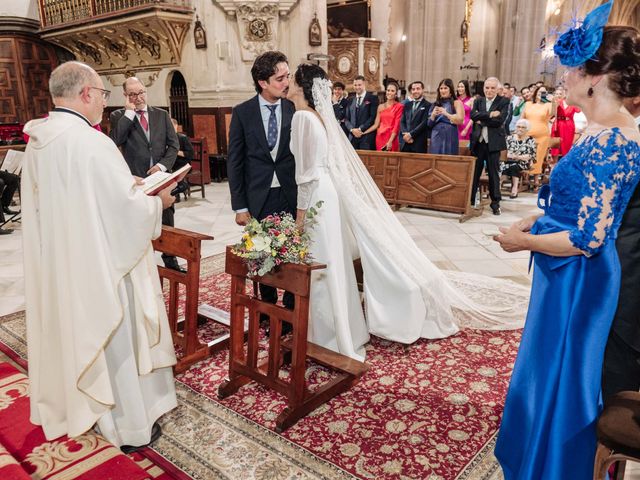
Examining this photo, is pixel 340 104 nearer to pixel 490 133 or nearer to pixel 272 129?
pixel 490 133

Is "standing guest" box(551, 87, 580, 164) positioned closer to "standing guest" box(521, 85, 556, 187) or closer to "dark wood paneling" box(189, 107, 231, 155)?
"standing guest" box(521, 85, 556, 187)

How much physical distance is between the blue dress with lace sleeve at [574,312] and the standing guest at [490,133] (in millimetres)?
5375

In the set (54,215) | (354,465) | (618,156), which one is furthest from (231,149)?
(618,156)

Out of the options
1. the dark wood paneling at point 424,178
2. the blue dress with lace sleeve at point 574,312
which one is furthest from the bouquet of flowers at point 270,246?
the dark wood paneling at point 424,178

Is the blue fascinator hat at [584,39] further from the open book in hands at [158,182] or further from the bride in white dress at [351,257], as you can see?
the open book in hands at [158,182]

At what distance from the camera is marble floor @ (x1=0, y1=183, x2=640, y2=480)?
16.0 feet

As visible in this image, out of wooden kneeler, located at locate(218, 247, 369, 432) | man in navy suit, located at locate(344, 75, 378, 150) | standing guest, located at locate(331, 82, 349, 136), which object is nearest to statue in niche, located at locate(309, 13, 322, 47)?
standing guest, located at locate(331, 82, 349, 136)

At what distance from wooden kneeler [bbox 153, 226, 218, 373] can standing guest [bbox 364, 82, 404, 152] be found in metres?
5.43

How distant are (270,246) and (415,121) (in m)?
5.62

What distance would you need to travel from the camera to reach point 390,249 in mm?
3256

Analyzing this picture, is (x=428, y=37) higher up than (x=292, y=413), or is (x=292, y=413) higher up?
(x=428, y=37)

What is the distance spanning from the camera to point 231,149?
328cm

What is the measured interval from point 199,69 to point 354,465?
31.5ft

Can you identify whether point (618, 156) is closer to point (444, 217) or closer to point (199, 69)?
point (444, 217)
